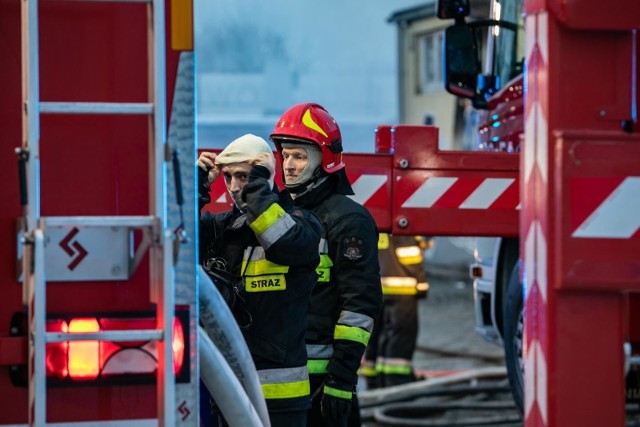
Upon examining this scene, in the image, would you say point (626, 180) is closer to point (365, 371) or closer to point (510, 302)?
point (510, 302)

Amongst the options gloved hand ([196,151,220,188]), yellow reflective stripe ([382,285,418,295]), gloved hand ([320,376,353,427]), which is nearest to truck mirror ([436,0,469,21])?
gloved hand ([196,151,220,188])

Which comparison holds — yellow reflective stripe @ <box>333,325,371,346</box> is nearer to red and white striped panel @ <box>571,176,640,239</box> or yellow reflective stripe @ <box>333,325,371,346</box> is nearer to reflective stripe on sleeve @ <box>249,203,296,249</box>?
reflective stripe on sleeve @ <box>249,203,296,249</box>

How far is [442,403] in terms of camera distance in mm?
8328

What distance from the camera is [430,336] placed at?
13.8m

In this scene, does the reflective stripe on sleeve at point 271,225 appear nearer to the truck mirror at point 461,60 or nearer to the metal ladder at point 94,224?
the metal ladder at point 94,224

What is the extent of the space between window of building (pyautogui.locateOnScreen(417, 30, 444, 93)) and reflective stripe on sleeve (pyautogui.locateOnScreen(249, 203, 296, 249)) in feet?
76.6

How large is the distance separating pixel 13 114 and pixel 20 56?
0.43ft

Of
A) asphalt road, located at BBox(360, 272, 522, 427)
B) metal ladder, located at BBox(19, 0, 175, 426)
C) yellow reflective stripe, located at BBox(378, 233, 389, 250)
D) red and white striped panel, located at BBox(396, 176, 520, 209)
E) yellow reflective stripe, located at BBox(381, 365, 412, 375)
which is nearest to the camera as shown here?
metal ladder, located at BBox(19, 0, 175, 426)

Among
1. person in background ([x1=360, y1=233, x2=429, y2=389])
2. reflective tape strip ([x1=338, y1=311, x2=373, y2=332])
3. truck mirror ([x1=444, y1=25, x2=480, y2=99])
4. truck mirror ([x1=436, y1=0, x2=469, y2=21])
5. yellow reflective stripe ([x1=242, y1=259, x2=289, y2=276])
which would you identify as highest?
truck mirror ([x1=436, y1=0, x2=469, y2=21])

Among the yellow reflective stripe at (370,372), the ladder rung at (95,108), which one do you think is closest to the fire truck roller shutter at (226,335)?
the ladder rung at (95,108)

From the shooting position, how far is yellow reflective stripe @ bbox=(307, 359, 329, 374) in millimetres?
4836

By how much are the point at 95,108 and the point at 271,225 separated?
140 cm

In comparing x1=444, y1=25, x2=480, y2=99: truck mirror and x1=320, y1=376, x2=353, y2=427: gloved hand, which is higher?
x1=444, y1=25, x2=480, y2=99: truck mirror

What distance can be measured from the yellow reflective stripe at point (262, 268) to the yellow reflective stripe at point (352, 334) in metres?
0.48
